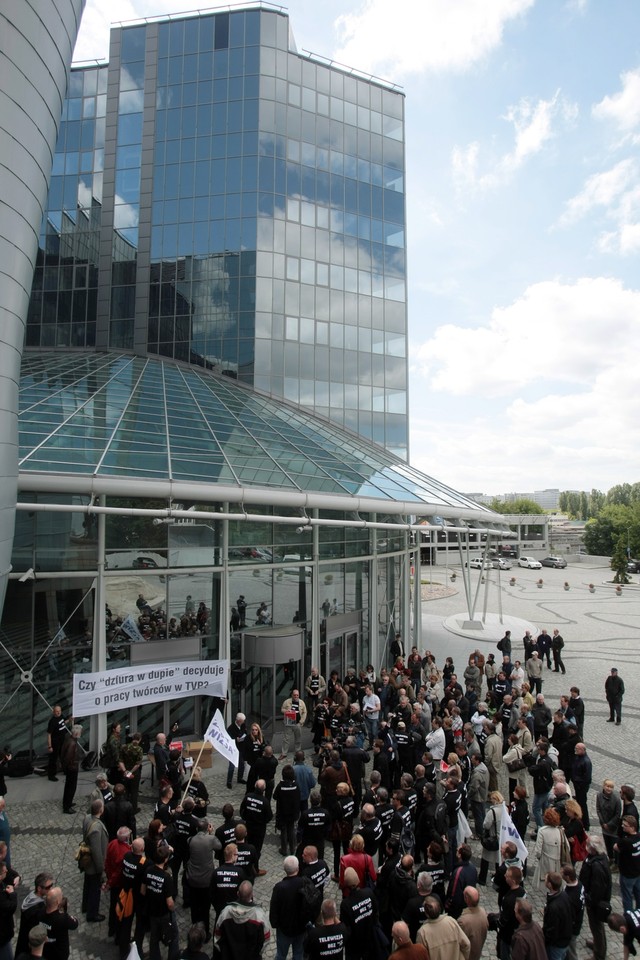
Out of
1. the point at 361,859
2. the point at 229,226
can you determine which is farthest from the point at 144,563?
the point at 229,226

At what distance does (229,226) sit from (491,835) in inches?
1080

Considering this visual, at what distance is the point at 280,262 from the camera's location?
28.5 m

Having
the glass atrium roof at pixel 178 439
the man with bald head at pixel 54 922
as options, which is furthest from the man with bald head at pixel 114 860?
the glass atrium roof at pixel 178 439

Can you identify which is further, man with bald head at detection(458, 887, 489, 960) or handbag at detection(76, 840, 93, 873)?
handbag at detection(76, 840, 93, 873)

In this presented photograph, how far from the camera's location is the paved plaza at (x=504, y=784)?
8203mm

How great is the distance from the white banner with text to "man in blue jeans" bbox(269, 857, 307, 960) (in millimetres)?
5825

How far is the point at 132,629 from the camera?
13297mm

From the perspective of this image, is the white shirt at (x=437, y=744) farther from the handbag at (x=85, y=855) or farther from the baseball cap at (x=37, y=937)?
the baseball cap at (x=37, y=937)

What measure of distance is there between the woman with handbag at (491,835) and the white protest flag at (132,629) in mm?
8116

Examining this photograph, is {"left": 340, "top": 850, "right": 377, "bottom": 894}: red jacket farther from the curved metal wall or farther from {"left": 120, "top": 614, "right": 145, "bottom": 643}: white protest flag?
{"left": 120, "top": 614, "right": 145, "bottom": 643}: white protest flag

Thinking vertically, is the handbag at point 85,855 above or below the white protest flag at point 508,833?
below

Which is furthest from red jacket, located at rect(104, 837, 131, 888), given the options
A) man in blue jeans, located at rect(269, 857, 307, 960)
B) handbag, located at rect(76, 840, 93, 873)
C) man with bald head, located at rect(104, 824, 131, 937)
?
man in blue jeans, located at rect(269, 857, 307, 960)

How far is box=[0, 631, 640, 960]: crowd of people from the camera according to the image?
19.3 feet

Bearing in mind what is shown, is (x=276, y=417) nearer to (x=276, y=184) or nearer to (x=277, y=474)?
(x=277, y=474)
